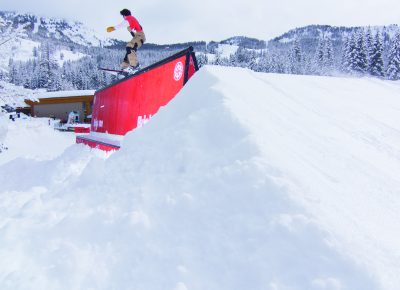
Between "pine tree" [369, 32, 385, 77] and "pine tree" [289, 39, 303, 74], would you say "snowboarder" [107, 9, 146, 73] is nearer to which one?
"pine tree" [369, 32, 385, 77]

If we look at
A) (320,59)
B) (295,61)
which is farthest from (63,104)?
(295,61)

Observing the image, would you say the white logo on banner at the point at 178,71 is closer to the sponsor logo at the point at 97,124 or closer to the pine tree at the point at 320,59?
the sponsor logo at the point at 97,124

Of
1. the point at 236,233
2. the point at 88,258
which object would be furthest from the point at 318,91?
the point at 88,258

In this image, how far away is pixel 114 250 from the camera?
7.73ft

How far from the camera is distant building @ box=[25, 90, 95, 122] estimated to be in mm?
41406

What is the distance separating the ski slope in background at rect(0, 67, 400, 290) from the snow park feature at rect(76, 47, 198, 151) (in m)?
2.22

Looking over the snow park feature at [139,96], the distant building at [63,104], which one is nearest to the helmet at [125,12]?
the snow park feature at [139,96]

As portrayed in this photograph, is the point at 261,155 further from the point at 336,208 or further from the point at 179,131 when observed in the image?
the point at 179,131

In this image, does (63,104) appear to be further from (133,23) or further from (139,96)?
(139,96)

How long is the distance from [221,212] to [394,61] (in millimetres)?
57487

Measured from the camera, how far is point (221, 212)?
2.34m

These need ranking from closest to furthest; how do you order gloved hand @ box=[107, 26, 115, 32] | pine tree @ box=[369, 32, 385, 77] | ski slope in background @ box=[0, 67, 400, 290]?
ski slope in background @ box=[0, 67, 400, 290] < gloved hand @ box=[107, 26, 115, 32] < pine tree @ box=[369, 32, 385, 77]

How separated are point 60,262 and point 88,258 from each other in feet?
0.65

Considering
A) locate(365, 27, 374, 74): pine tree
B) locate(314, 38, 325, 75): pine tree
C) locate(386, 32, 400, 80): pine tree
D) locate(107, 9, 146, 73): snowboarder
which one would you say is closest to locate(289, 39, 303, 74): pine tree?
locate(314, 38, 325, 75): pine tree
